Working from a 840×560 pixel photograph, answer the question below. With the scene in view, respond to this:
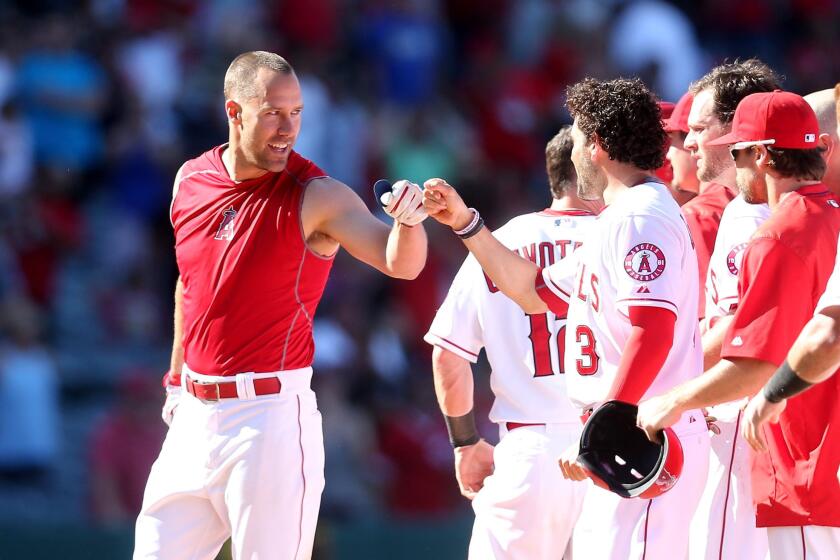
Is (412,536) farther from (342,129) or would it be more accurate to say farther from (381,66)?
(381,66)

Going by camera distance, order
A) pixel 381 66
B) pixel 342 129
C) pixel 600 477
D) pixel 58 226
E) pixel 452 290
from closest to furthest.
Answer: pixel 600 477 → pixel 452 290 → pixel 58 226 → pixel 342 129 → pixel 381 66

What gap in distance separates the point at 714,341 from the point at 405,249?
127 centimetres

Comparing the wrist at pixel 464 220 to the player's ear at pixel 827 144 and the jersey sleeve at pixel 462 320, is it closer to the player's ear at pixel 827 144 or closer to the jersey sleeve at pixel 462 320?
the jersey sleeve at pixel 462 320

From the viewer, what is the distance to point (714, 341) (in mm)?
5348

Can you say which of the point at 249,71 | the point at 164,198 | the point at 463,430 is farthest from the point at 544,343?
the point at 164,198

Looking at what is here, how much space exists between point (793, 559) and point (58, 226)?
7735mm

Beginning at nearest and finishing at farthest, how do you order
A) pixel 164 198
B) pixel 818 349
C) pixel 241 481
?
pixel 818 349 → pixel 241 481 → pixel 164 198

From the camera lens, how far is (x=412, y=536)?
9695 mm

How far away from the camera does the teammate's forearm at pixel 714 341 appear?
17.5ft

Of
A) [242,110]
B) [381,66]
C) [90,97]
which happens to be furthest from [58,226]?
[242,110]

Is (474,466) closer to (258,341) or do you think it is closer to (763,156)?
(258,341)

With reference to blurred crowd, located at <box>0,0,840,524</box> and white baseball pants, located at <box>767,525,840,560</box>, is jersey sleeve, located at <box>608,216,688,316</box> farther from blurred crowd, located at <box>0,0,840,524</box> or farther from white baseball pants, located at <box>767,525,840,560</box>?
blurred crowd, located at <box>0,0,840,524</box>

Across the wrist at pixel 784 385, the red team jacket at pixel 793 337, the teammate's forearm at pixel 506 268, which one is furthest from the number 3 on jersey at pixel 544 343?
the wrist at pixel 784 385

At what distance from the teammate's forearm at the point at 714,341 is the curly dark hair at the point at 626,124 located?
77cm
